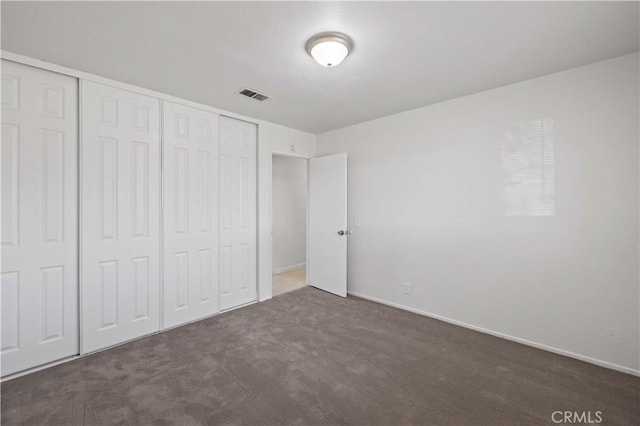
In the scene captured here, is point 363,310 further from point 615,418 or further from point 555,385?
point 615,418

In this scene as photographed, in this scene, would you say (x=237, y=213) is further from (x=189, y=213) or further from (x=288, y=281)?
(x=288, y=281)

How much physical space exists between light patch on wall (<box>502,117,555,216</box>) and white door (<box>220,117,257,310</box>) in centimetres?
297

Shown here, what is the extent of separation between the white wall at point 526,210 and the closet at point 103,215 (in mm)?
2282

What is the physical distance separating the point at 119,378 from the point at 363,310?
2512 millimetres

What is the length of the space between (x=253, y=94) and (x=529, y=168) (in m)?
2.83

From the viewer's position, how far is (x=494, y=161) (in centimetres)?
281

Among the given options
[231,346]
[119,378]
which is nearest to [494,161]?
[231,346]

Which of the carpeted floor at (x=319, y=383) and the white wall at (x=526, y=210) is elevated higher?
the white wall at (x=526, y=210)

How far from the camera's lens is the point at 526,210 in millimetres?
2629

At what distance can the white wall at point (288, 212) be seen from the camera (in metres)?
5.52

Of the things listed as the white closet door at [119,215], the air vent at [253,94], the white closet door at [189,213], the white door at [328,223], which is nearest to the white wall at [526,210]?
the white door at [328,223]

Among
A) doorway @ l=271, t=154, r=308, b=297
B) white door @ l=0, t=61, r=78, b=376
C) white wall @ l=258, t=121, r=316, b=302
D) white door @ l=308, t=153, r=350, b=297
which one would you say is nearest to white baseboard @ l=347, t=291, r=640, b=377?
white door @ l=308, t=153, r=350, b=297

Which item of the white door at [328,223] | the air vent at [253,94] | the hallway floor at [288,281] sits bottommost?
the hallway floor at [288,281]

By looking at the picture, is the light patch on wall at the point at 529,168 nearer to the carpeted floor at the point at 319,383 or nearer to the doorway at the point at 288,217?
the carpeted floor at the point at 319,383
